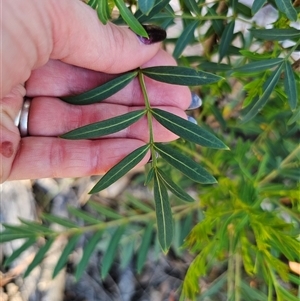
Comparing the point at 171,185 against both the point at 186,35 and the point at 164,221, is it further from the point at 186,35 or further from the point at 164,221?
the point at 186,35

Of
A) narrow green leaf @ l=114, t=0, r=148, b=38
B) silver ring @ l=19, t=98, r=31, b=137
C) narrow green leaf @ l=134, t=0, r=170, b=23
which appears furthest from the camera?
silver ring @ l=19, t=98, r=31, b=137

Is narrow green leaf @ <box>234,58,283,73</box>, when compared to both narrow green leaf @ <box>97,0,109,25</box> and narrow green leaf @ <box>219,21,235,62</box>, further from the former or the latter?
narrow green leaf @ <box>97,0,109,25</box>

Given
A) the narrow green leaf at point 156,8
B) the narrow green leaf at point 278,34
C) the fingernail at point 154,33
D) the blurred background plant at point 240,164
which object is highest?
the narrow green leaf at point 156,8

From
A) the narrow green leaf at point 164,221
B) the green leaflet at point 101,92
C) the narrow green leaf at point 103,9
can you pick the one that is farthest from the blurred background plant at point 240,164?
the narrow green leaf at point 164,221

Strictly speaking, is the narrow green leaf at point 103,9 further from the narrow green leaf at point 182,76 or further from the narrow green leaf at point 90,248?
the narrow green leaf at point 90,248

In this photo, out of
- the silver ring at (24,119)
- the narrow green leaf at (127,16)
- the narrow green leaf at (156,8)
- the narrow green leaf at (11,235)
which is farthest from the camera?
the narrow green leaf at (11,235)

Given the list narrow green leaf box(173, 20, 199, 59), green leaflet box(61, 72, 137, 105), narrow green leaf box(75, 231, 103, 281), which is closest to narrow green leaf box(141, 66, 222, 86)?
green leaflet box(61, 72, 137, 105)

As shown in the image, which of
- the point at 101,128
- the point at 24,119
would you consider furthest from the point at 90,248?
the point at 101,128
